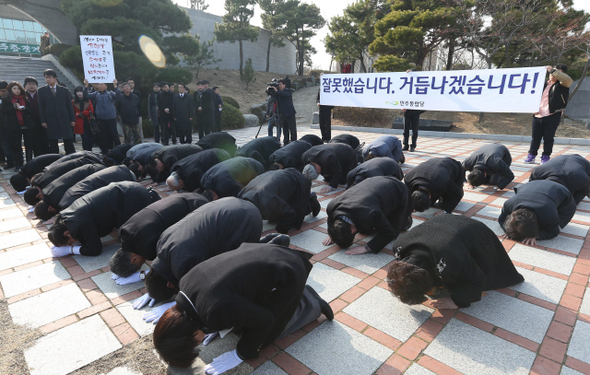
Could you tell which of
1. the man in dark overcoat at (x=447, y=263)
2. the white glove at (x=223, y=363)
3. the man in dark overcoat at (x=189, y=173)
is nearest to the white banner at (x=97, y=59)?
the man in dark overcoat at (x=189, y=173)

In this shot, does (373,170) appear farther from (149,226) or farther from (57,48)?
(57,48)

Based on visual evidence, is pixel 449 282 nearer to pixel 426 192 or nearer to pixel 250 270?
pixel 250 270

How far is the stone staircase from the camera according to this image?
12.8m

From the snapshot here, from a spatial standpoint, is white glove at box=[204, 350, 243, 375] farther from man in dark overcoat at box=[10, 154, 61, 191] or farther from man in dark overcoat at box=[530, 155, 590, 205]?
man in dark overcoat at box=[10, 154, 61, 191]

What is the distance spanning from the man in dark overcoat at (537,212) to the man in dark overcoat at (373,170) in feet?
4.28

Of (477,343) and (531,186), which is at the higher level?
(531,186)

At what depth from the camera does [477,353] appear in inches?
75.4

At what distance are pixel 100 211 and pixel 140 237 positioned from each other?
85cm

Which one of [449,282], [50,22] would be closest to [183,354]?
[449,282]

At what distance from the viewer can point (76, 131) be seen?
24.4 ft

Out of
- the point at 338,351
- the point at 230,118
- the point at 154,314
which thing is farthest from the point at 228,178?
the point at 230,118

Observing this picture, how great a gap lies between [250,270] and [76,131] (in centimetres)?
747

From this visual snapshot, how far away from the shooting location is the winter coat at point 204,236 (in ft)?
7.13

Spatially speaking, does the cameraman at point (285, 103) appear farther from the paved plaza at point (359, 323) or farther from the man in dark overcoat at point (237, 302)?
the man in dark overcoat at point (237, 302)
